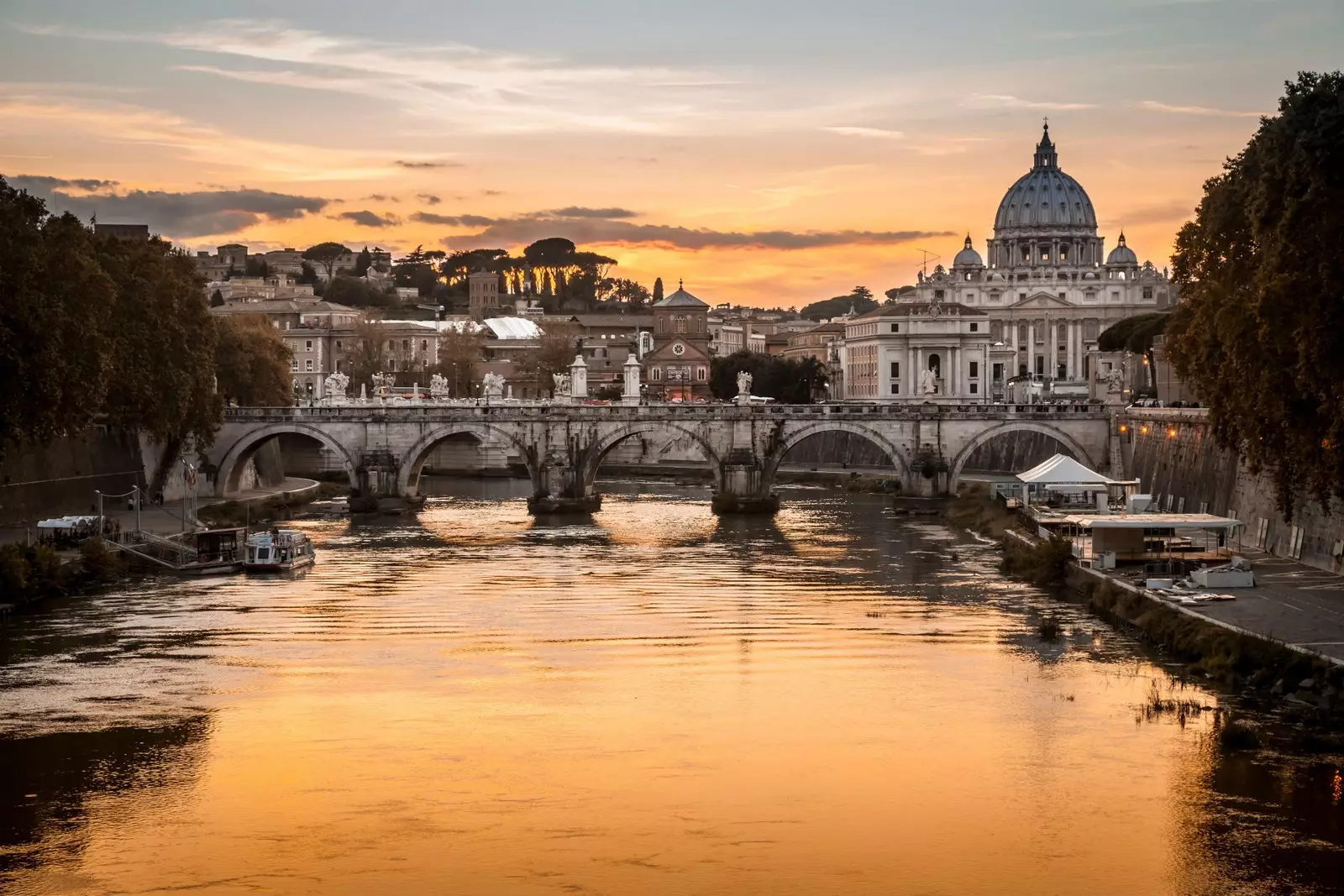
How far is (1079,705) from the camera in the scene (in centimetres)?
2858

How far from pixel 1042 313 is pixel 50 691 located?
132023 mm

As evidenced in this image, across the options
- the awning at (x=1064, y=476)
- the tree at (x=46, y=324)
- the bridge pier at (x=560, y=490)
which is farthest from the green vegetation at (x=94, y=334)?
the awning at (x=1064, y=476)

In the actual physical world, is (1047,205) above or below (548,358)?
above

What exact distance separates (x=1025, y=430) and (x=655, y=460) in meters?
35.5

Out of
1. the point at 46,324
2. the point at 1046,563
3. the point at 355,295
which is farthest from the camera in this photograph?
the point at 355,295

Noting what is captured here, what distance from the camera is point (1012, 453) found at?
276ft

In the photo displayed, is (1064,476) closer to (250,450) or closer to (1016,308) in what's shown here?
(250,450)

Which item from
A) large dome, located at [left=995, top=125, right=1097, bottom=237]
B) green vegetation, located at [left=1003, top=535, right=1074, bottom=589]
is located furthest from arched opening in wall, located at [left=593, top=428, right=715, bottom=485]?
Result: large dome, located at [left=995, top=125, right=1097, bottom=237]

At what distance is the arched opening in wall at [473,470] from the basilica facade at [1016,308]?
83.2 ft

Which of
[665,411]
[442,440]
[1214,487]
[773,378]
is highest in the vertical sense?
[773,378]

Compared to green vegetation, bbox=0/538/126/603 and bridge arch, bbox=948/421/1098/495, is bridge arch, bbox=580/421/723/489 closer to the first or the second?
bridge arch, bbox=948/421/1098/495

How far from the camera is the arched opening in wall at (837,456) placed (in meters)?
87.3

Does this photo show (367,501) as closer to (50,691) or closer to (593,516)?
(593,516)

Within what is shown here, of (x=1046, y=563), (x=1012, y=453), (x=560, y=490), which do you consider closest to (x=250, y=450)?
(x=560, y=490)
